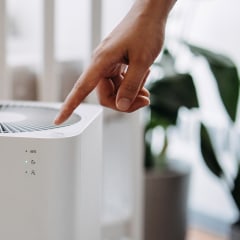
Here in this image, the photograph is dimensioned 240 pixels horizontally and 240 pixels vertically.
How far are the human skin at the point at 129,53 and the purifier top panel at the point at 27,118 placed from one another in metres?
0.05

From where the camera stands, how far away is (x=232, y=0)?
170 centimetres

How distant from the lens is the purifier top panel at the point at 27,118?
62 centimetres

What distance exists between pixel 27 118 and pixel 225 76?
78 cm

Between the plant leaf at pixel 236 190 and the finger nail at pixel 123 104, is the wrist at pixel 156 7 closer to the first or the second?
the finger nail at pixel 123 104

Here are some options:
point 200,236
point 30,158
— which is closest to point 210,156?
point 200,236

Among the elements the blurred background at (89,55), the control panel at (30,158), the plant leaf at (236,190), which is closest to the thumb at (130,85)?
the control panel at (30,158)

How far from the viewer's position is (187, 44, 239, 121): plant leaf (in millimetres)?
1341

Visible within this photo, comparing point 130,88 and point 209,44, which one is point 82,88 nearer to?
point 130,88

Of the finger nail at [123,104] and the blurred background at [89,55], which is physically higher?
the finger nail at [123,104]

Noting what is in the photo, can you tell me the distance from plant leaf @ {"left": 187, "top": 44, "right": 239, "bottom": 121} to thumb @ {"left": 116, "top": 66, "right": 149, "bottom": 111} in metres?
0.78

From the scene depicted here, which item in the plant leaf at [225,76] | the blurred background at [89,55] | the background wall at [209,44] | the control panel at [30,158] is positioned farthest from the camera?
the background wall at [209,44]

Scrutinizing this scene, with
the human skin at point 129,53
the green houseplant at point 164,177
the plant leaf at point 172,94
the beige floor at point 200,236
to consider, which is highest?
the human skin at point 129,53

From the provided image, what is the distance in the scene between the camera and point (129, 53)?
59cm

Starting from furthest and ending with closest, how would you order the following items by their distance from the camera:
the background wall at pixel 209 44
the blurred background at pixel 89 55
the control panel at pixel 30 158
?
the background wall at pixel 209 44 < the blurred background at pixel 89 55 < the control panel at pixel 30 158
